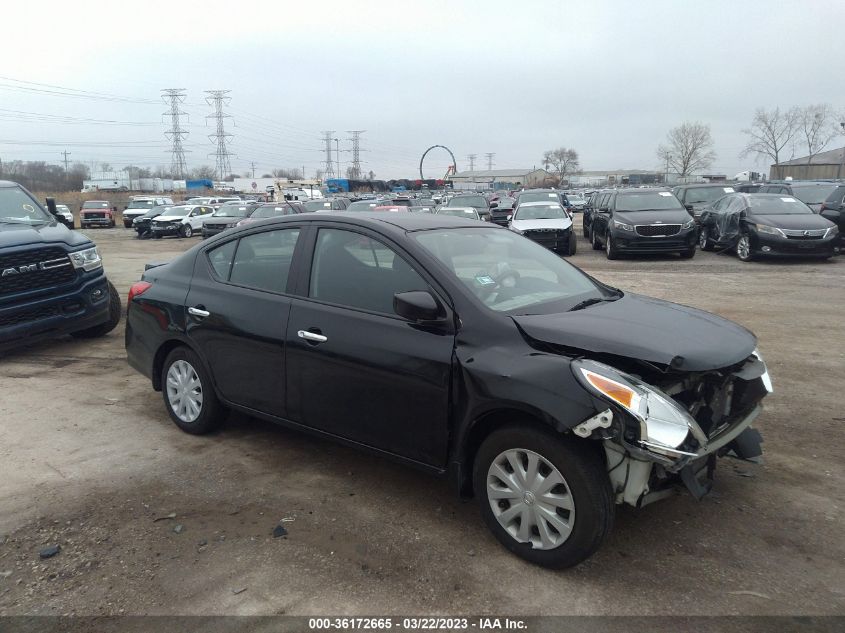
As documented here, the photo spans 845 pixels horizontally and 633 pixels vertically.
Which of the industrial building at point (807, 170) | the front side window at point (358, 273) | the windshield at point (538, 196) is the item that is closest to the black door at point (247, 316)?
the front side window at point (358, 273)

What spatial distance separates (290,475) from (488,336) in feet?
5.90

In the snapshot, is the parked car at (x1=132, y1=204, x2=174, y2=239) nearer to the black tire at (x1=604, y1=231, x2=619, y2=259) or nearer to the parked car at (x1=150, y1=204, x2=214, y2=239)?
the parked car at (x1=150, y1=204, x2=214, y2=239)

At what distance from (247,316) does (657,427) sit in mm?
2715

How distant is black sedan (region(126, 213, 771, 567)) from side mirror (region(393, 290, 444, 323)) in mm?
11

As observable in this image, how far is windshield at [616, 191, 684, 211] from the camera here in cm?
1650

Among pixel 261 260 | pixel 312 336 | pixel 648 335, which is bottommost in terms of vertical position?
pixel 312 336

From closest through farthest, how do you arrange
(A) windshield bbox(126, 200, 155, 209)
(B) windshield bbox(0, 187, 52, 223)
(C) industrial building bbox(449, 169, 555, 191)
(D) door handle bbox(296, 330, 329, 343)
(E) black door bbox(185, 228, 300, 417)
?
(D) door handle bbox(296, 330, 329, 343) < (E) black door bbox(185, 228, 300, 417) < (B) windshield bbox(0, 187, 52, 223) < (A) windshield bbox(126, 200, 155, 209) < (C) industrial building bbox(449, 169, 555, 191)

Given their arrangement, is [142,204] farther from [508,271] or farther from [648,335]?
[648,335]

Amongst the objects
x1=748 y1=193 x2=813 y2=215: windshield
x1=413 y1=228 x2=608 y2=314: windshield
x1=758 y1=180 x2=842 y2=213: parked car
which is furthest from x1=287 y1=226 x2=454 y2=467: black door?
x1=758 y1=180 x2=842 y2=213: parked car

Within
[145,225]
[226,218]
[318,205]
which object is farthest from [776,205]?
[145,225]

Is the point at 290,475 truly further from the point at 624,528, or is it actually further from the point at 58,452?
the point at 624,528

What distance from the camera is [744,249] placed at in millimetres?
15086

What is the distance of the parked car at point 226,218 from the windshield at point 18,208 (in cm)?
1692

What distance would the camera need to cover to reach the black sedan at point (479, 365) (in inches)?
116
